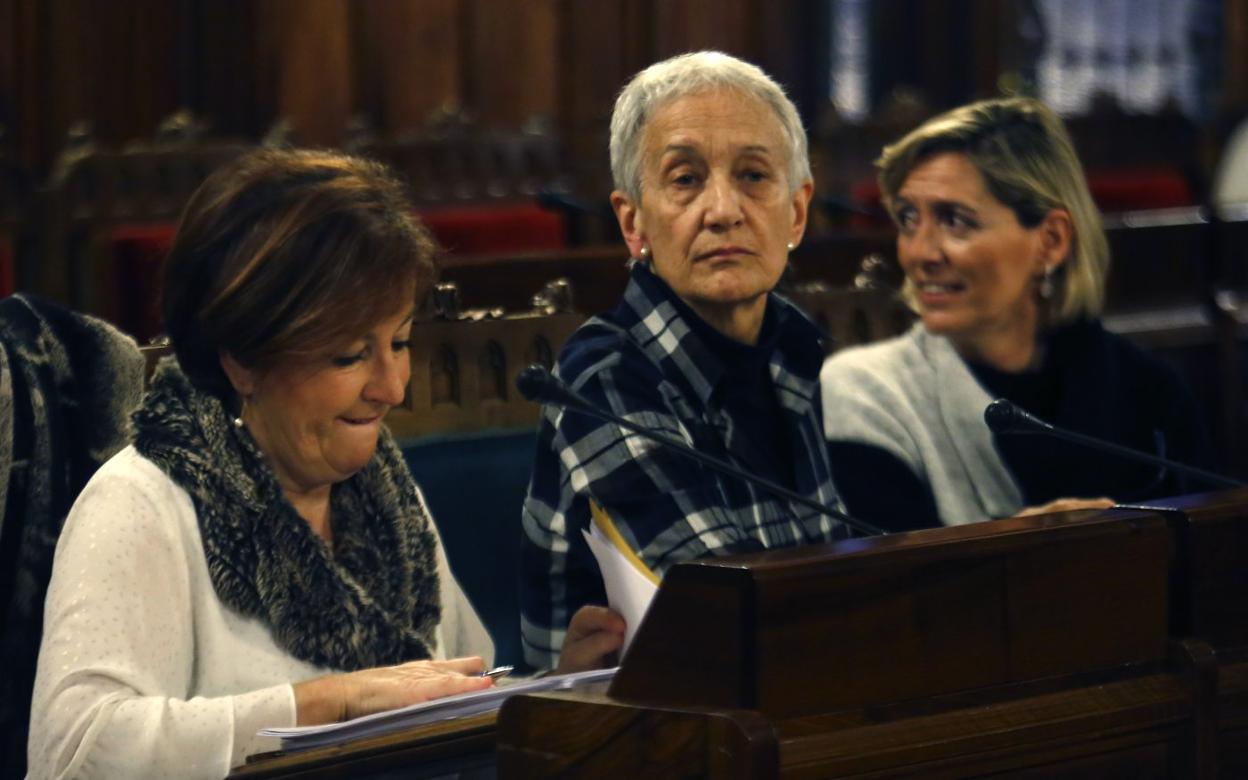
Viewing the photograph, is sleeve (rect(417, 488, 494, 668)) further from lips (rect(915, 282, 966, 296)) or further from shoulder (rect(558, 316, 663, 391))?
lips (rect(915, 282, 966, 296))

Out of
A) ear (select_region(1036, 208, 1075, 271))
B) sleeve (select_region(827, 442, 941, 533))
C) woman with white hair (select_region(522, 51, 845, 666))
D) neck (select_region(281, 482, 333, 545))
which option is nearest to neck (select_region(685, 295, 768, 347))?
woman with white hair (select_region(522, 51, 845, 666))

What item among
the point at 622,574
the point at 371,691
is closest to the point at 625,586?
the point at 622,574

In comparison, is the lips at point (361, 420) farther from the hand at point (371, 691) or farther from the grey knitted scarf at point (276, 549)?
the hand at point (371, 691)

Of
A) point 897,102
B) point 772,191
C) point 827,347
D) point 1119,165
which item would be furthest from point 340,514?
point 1119,165

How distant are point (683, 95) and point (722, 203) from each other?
0.47 feet

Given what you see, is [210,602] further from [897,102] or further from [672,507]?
[897,102]

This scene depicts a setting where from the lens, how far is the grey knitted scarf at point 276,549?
1.90 metres

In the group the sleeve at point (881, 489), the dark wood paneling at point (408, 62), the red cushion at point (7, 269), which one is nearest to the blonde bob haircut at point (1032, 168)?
the sleeve at point (881, 489)

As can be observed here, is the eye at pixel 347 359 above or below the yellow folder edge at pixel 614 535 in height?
above

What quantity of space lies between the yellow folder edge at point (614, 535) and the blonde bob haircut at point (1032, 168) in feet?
3.36

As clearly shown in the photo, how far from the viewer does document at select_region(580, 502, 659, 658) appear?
76.7 inches

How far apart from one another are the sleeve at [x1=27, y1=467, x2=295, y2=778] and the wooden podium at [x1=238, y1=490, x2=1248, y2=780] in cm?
25

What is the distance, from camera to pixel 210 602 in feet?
6.23

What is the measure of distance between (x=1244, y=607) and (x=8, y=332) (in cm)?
139
